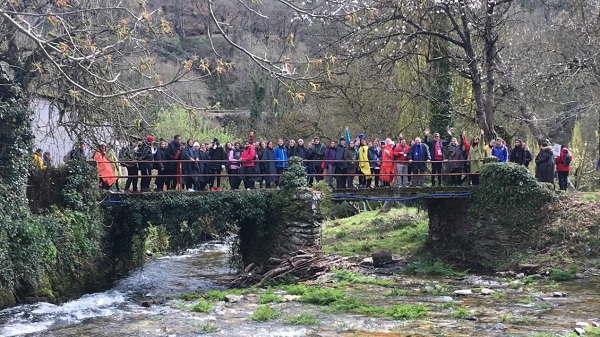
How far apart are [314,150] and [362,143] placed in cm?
155

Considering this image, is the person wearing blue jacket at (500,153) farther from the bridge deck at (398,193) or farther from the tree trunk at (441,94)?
the tree trunk at (441,94)

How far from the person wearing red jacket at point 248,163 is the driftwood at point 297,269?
9.27 ft

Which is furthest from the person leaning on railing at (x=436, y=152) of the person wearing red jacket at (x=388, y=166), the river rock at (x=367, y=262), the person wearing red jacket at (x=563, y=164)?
the person wearing red jacket at (x=563, y=164)

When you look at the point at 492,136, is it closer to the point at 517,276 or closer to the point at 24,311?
the point at 517,276

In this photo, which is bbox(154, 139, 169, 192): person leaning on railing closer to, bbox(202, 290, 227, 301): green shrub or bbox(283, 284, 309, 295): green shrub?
bbox(202, 290, 227, 301): green shrub

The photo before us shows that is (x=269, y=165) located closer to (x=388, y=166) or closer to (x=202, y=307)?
(x=388, y=166)

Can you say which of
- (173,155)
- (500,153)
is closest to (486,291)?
(500,153)

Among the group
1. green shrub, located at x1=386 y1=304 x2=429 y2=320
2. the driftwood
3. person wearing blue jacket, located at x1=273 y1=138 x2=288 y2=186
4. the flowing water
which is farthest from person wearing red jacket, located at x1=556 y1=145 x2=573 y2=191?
green shrub, located at x1=386 y1=304 x2=429 y2=320

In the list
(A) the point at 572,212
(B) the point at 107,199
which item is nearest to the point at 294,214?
(B) the point at 107,199

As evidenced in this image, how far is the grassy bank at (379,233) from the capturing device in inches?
968

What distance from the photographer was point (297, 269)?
63.1 ft

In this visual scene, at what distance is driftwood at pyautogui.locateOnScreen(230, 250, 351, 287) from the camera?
19.1 metres

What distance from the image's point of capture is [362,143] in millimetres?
21922

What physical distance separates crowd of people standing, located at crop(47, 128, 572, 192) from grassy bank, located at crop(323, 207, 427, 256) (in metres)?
3.03
